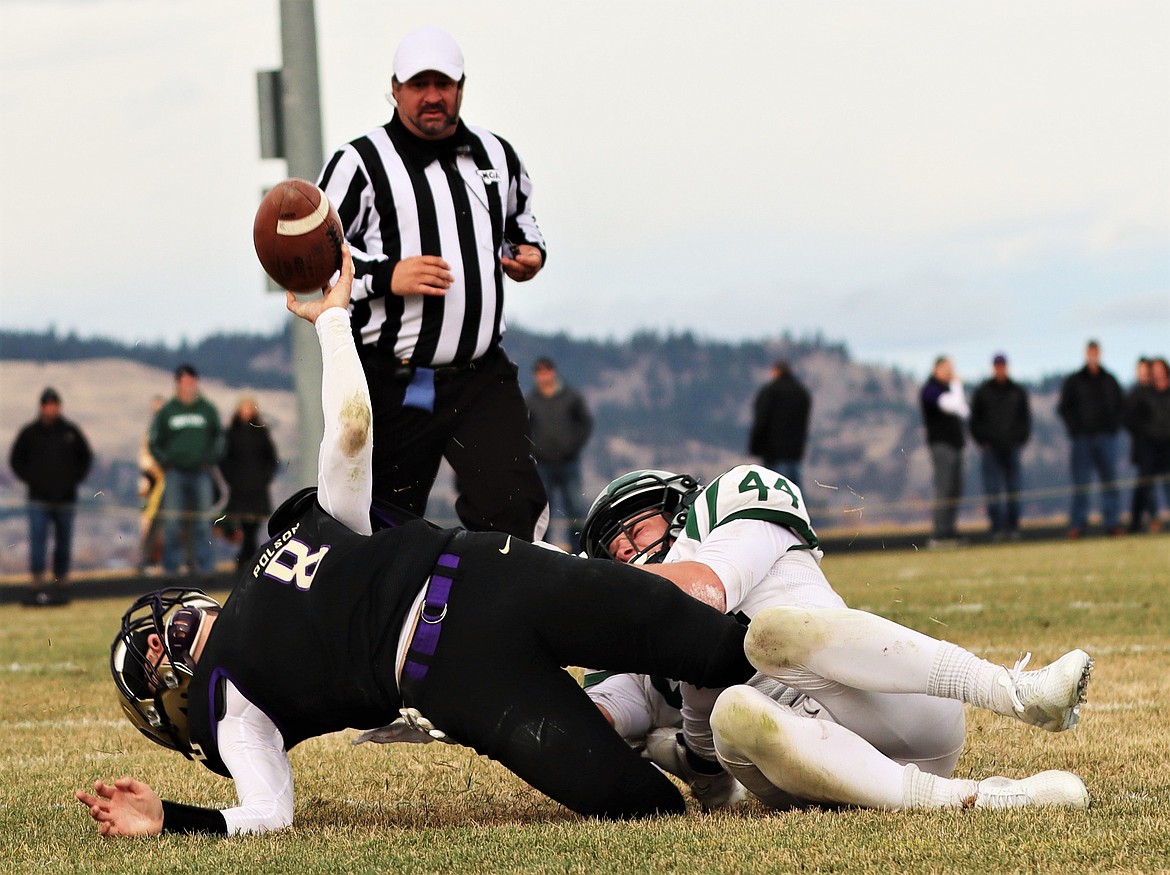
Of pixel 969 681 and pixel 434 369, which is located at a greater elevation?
pixel 434 369

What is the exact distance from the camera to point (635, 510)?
3.88m

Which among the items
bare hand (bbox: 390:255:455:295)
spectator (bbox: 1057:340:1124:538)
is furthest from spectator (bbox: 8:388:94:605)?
spectator (bbox: 1057:340:1124:538)

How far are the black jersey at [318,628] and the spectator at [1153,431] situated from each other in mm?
12413

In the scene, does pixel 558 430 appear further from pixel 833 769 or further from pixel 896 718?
pixel 833 769

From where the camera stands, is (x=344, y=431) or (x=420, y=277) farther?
(x=420, y=277)

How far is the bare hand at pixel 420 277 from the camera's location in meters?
5.17

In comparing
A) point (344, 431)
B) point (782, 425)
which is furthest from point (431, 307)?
point (782, 425)

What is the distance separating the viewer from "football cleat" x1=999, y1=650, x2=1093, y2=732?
311 centimetres

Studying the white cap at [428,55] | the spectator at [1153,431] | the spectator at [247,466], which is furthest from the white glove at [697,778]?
the spectator at [1153,431]

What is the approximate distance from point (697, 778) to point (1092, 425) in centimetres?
1159

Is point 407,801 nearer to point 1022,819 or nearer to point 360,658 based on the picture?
point 360,658

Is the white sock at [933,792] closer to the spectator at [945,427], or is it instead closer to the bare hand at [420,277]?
the bare hand at [420,277]

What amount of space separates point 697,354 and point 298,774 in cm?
5332

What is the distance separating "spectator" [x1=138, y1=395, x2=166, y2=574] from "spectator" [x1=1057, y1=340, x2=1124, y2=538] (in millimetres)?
7462
